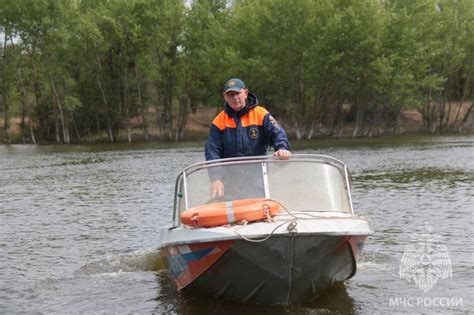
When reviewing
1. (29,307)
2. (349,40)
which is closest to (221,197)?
(29,307)

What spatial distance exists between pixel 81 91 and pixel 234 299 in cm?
6543

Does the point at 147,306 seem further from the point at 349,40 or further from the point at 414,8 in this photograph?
the point at 414,8

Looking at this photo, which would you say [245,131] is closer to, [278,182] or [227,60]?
[278,182]

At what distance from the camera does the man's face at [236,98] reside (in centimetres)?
903

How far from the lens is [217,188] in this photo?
8680mm

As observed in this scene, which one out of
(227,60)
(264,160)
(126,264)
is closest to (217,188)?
(264,160)

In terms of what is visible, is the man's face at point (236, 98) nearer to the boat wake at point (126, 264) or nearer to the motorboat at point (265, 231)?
the motorboat at point (265, 231)

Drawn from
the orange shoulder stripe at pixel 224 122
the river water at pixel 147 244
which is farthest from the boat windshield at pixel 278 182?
the river water at pixel 147 244

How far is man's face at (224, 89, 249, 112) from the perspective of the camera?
9.03m

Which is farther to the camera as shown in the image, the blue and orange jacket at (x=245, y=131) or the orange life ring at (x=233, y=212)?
the blue and orange jacket at (x=245, y=131)

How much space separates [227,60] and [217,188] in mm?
57894

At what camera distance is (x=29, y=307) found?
960 cm

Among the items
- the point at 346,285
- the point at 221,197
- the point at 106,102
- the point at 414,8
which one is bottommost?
the point at 346,285

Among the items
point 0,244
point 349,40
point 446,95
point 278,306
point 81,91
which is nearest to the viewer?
point 278,306
